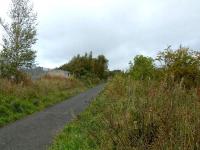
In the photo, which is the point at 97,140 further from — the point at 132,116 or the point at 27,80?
the point at 27,80

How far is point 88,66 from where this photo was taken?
277ft

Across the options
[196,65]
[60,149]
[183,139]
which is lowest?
[60,149]

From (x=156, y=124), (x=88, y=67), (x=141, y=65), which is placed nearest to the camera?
(x=156, y=124)

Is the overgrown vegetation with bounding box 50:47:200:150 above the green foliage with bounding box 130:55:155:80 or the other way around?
the other way around

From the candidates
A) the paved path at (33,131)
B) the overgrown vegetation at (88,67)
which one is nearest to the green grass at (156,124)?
the paved path at (33,131)

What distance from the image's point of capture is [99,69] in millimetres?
88688

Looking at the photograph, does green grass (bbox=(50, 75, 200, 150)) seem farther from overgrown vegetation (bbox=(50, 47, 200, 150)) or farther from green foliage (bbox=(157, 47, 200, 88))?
green foliage (bbox=(157, 47, 200, 88))

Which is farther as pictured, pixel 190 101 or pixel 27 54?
pixel 27 54

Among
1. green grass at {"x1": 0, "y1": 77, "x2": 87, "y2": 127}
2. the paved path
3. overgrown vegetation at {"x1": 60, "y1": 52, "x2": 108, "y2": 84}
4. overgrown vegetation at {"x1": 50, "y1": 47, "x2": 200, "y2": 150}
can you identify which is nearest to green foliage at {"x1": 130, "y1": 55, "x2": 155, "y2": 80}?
green grass at {"x1": 0, "y1": 77, "x2": 87, "y2": 127}

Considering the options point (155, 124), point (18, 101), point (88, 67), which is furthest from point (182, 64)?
point (88, 67)

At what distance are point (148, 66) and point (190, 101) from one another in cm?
2054

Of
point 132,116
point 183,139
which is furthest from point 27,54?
point 183,139

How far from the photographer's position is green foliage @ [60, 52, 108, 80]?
264ft

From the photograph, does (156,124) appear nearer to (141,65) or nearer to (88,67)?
(141,65)
